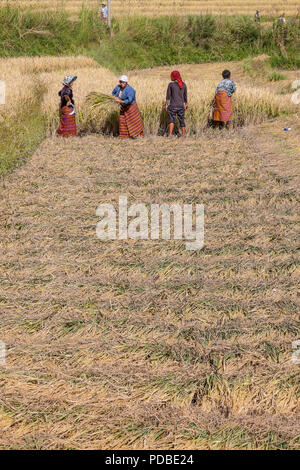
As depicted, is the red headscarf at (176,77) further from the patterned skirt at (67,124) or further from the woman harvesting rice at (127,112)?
the patterned skirt at (67,124)

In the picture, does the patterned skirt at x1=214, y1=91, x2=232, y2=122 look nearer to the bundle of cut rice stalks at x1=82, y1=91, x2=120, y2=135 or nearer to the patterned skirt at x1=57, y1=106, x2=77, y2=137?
the bundle of cut rice stalks at x1=82, y1=91, x2=120, y2=135

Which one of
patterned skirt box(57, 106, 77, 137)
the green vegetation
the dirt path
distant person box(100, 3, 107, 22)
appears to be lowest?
the dirt path

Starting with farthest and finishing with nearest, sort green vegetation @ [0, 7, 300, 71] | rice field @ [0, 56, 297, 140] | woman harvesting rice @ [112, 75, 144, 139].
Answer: green vegetation @ [0, 7, 300, 71] → rice field @ [0, 56, 297, 140] → woman harvesting rice @ [112, 75, 144, 139]

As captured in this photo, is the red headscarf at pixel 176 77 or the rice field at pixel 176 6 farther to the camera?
the rice field at pixel 176 6

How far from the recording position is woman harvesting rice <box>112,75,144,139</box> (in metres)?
8.95

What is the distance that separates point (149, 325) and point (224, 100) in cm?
701

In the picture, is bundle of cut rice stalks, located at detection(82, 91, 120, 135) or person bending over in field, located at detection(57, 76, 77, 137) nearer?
person bending over in field, located at detection(57, 76, 77, 137)

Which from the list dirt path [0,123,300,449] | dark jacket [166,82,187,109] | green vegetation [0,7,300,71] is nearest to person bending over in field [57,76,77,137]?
dark jacket [166,82,187,109]

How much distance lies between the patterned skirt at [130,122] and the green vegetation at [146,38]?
14335 mm

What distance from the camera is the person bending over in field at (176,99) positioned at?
9.08 meters

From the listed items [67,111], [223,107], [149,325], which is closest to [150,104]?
[223,107]

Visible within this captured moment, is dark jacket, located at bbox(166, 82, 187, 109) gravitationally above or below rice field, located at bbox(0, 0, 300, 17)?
below

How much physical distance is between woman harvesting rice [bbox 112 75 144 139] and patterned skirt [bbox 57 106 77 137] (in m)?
0.91

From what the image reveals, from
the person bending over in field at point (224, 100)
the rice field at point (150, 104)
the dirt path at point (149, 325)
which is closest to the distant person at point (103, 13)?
the rice field at point (150, 104)
